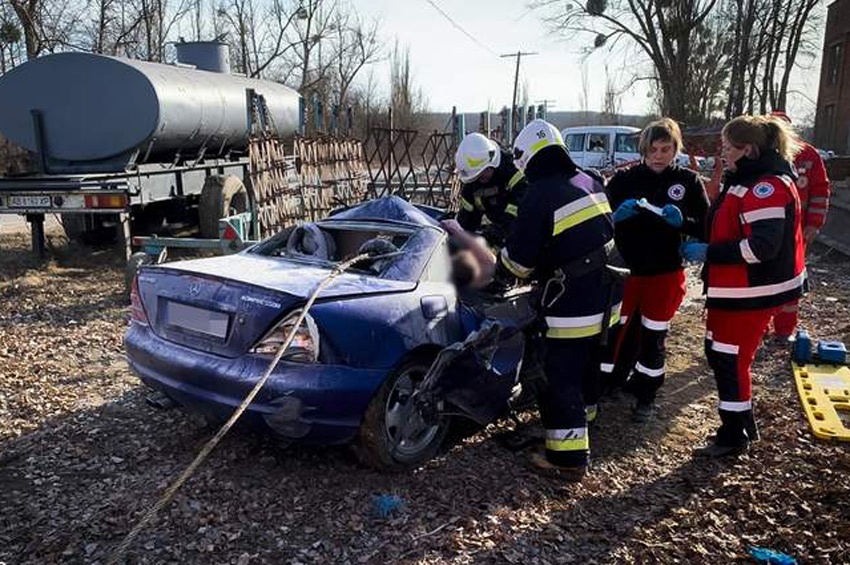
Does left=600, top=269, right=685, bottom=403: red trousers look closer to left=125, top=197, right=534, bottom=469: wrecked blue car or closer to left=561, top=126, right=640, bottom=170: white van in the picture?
left=125, top=197, right=534, bottom=469: wrecked blue car

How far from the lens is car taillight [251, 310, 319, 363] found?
2.90m

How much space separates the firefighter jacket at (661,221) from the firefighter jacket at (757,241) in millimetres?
439

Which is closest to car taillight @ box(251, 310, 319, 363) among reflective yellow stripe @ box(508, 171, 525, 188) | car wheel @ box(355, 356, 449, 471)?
car wheel @ box(355, 356, 449, 471)

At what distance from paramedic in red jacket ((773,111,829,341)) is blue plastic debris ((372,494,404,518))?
4152 mm

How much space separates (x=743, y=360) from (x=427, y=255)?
1798 mm

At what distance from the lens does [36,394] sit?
4.28 m

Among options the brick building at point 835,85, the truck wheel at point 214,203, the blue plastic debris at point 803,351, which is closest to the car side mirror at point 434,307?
the blue plastic debris at point 803,351

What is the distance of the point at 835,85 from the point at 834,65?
145 centimetres

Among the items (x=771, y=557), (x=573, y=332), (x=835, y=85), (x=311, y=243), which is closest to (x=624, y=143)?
(x=311, y=243)

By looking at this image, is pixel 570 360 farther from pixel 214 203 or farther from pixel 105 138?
pixel 214 203

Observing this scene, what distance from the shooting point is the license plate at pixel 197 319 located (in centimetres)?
306

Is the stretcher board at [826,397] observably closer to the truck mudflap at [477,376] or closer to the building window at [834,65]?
the truck mudflap at [477,376]

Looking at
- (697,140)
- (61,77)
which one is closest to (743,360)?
(61,77)

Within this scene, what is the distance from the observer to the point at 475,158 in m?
A: 4.99
